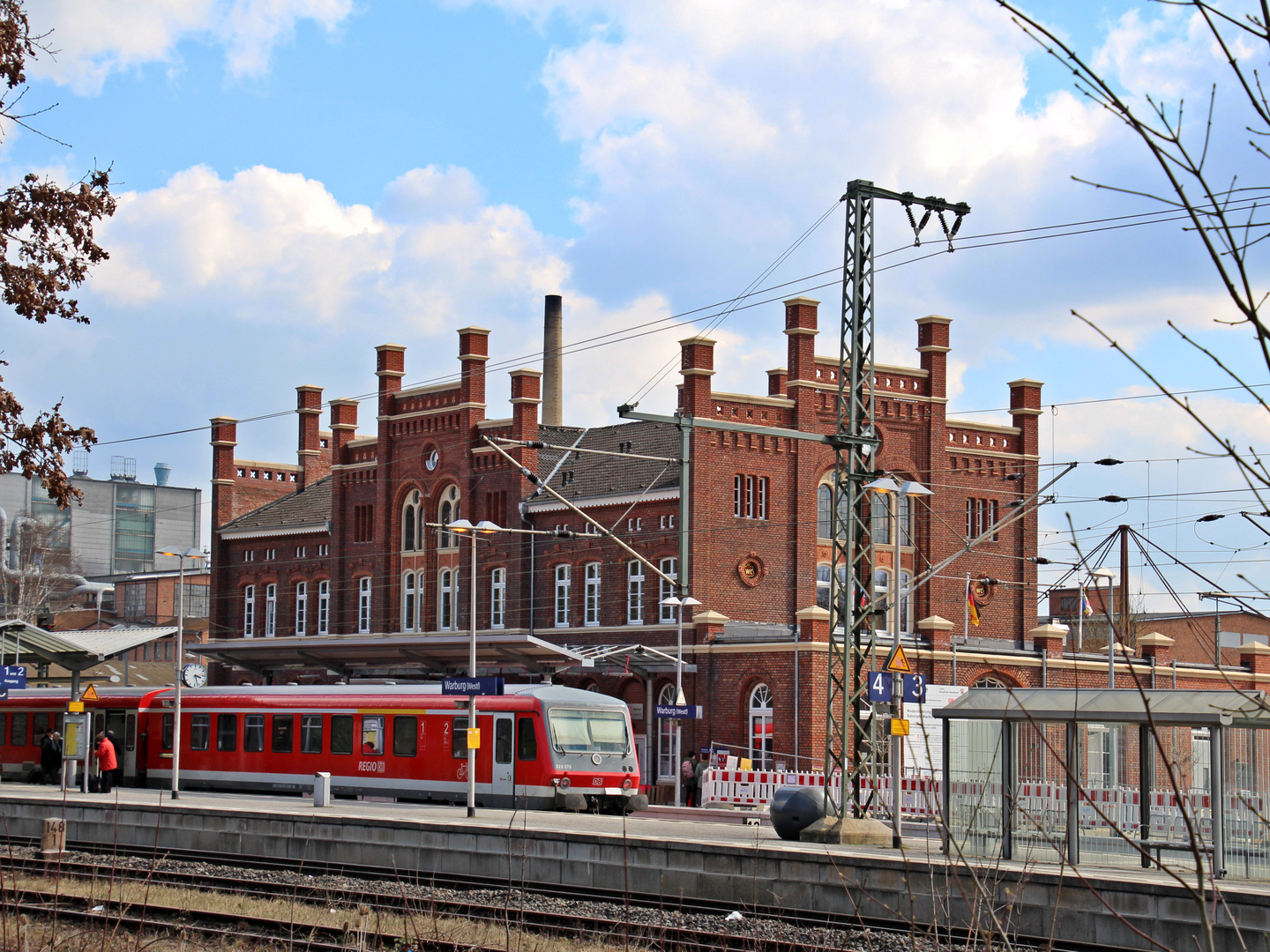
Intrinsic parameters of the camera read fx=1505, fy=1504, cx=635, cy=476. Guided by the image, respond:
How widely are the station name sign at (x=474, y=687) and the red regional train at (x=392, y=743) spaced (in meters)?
1.33

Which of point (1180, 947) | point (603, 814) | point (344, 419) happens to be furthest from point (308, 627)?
point (1180, 947)

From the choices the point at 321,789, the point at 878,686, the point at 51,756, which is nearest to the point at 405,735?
the point at 321,789

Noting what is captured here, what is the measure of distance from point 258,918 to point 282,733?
19816mm

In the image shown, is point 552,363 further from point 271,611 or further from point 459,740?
point 459,740

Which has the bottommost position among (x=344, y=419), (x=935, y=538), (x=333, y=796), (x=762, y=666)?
(x=333, y=796)

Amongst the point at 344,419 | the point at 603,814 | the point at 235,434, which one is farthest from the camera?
the point at 235,434

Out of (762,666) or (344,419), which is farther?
(344,419)

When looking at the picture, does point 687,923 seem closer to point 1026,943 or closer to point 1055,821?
point 1026,943

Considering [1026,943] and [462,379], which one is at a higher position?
[462,379]

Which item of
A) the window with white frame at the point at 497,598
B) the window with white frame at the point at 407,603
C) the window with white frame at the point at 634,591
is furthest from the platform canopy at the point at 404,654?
the window with white frame at the point at 634,591

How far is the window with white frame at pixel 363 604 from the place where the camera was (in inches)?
2216

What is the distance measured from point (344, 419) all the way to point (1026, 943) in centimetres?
4583

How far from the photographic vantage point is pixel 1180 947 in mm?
15211

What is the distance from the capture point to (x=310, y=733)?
35312 mm
